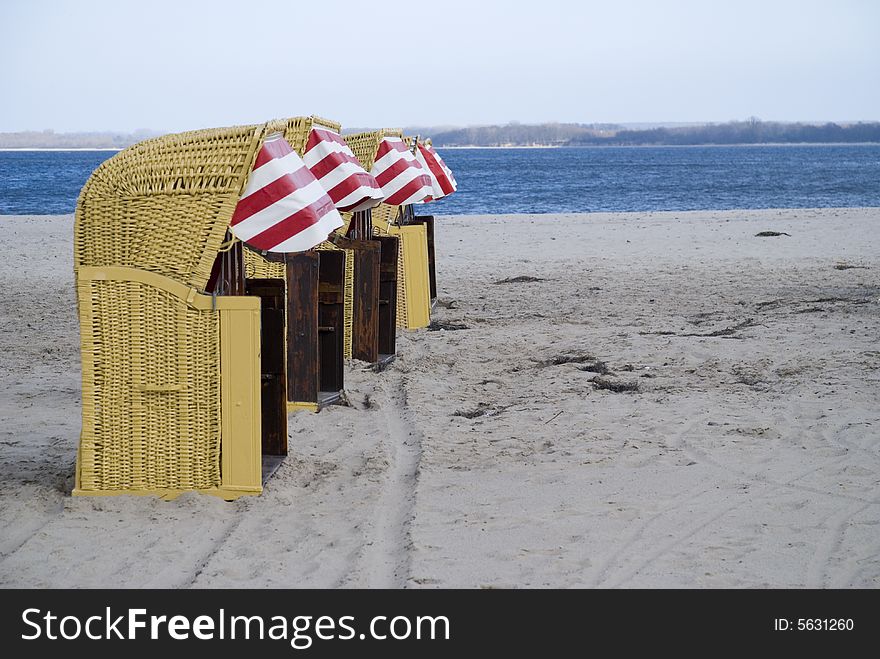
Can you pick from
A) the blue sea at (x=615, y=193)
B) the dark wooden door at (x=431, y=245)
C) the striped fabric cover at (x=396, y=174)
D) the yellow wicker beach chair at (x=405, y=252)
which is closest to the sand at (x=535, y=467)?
the yellow wicker beach chair at (x=405, y=252)

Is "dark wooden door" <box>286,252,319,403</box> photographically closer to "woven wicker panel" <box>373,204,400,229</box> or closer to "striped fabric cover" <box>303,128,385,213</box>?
"striped fabric cover" <box>303,128,385,213</box>

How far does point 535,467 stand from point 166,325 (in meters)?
2.23

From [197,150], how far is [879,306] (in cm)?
821

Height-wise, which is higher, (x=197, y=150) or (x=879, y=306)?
(x=197, y=150)

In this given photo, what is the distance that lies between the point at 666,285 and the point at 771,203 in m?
35.4

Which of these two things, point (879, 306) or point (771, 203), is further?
point (771, 203)

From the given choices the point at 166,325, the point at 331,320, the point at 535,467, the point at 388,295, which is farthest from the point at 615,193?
the point at 166,325

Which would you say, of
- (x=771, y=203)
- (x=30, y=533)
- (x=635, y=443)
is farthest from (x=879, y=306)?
(x=771, y=203)

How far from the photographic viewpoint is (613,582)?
4363mm

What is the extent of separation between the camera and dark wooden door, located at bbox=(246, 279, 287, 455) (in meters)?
6.05

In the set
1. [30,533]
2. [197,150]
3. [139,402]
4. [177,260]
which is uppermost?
[197,150]
